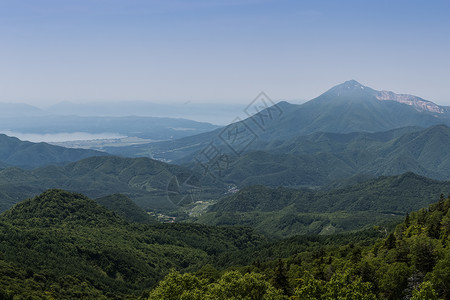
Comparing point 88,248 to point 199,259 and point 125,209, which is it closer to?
point 199,259

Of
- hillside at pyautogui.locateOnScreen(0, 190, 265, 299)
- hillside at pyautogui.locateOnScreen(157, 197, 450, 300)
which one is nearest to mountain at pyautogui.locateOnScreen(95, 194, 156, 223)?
hillside at pyautogui.locateOnScreen(0, 190, 265, 299)

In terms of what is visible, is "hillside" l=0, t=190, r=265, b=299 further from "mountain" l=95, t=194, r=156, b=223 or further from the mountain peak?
"mountain" l=95, t=194, r=156, b=223

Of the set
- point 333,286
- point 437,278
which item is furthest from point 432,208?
point 333,286

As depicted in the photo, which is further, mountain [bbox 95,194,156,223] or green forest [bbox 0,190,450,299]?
mountain [bbox 95,194,156,223]

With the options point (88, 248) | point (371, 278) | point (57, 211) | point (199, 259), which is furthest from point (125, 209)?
point (371, 278)

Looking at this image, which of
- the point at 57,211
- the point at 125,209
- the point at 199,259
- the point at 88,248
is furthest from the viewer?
the point at 125,209

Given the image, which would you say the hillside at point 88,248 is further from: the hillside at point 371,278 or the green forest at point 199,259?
the hillside at point 371,278

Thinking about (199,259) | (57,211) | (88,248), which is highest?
(57,211)

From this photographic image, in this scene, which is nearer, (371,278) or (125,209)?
(371,278)

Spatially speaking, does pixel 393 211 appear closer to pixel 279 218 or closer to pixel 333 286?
pixel 279 218
